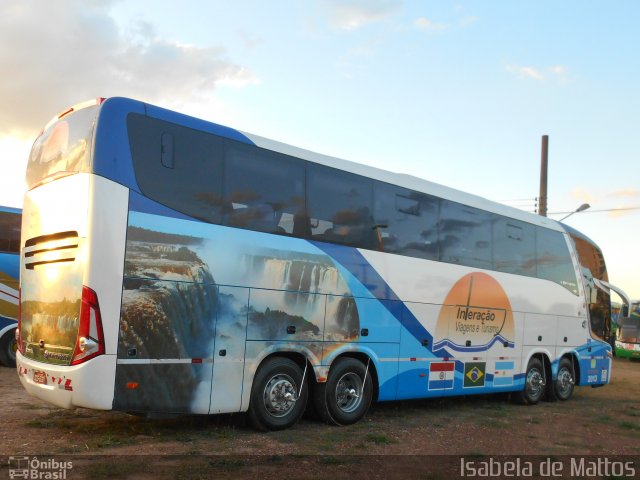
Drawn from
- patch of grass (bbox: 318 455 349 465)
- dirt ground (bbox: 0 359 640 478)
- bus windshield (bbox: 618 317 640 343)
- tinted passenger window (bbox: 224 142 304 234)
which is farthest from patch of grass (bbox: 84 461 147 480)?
bus windshield (bbox: 618 317 640 343)

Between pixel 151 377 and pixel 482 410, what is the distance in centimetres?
710

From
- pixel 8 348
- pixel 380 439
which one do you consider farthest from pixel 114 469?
pixel 8 348

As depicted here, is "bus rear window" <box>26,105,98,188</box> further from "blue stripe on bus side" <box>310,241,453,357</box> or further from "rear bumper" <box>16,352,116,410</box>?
"blue stripe on bus side" <box>310,241,453,357</box>

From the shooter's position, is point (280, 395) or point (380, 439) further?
point (280, 395)

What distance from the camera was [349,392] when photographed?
9.76 m

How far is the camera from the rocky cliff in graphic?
7.26 metres

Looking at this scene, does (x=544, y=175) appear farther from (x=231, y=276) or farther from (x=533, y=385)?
(x=231, y=276)

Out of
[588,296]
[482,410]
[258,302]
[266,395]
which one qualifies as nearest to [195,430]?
[266,395]

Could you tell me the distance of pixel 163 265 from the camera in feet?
24.8

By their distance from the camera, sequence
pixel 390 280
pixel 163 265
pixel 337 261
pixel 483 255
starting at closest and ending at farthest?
pixel 163 265 → pixel 337 261 → pixel 390 280 → pixel 483 255

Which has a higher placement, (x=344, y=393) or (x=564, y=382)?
(x=344, y=393)

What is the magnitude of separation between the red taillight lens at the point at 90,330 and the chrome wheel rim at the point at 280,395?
237cm

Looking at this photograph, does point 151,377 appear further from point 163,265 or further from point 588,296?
point 588,296

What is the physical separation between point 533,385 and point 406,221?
5.41 m
